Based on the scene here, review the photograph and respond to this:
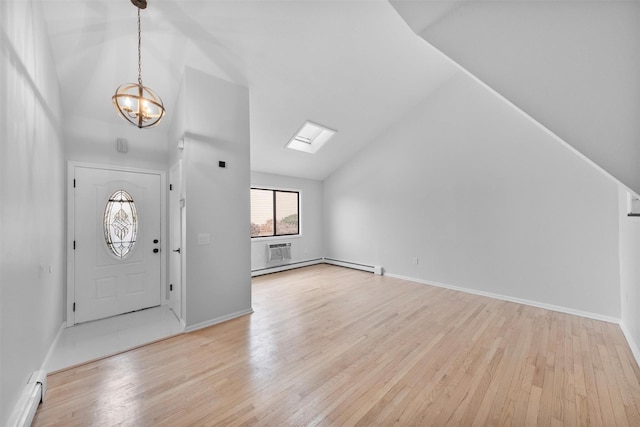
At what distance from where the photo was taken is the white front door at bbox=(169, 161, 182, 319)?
3.33 meters

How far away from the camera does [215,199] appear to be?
3.28 metres

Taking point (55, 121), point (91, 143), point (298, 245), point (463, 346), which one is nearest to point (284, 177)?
point (298, 245)

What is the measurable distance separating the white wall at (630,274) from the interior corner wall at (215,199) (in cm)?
416

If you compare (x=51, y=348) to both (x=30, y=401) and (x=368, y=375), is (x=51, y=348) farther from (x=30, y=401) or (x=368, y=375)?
(x=368, y=375)

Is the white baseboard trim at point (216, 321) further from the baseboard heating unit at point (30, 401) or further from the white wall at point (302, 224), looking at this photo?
the white wall at point (302, 224)

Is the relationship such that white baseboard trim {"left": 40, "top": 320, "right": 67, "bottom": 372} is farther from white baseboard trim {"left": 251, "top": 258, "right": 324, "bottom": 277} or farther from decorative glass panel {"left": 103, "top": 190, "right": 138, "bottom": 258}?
white baseboard trim {"left": 251, "top": 258, "right": 324, "bottom": 277}

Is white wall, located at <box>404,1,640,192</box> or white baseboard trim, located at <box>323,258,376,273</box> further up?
white wall, located at <box>404,1,640,192</box>

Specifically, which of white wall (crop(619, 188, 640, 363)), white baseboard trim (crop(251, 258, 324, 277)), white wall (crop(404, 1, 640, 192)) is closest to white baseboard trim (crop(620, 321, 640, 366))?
white wall (crop(619, 188, 640, 363))

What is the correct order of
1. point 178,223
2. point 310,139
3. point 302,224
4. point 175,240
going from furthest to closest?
point 302,224 → point 310,139 → point 175,240 → point 178,223

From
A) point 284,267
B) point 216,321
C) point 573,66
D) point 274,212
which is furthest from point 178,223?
point 573,66

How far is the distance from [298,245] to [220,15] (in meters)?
4.82

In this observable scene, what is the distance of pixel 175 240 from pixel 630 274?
17.5 feet

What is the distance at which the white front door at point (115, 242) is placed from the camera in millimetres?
3281

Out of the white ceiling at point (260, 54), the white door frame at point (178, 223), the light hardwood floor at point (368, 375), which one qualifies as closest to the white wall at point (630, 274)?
the light hardwood floor at point (368, 375)
